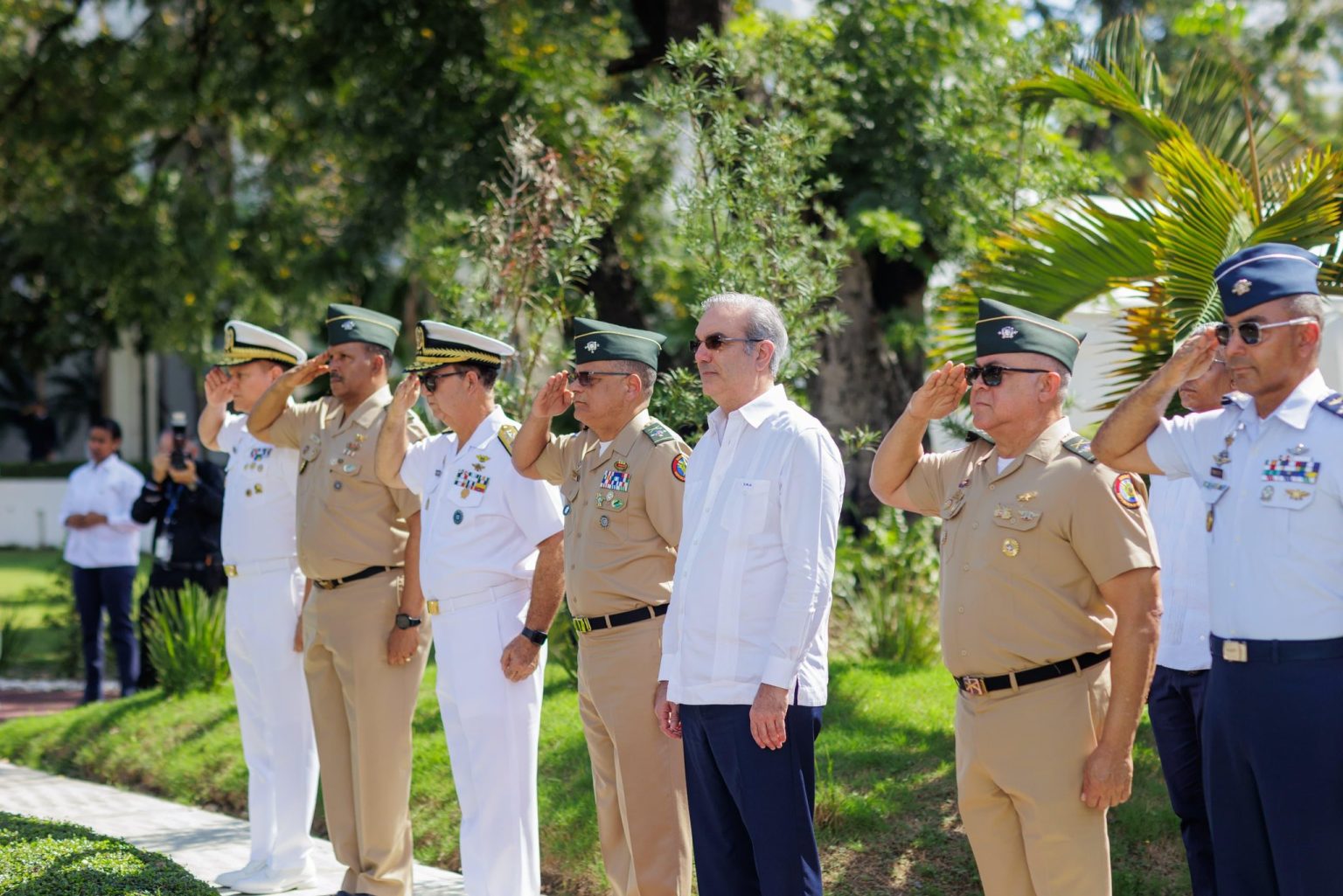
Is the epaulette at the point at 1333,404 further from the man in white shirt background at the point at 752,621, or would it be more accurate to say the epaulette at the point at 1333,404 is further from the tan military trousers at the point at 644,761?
the tan military trousers at the point at 644,761

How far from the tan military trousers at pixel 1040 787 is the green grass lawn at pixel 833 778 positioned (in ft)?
5.86

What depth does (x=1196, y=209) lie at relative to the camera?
615 cm

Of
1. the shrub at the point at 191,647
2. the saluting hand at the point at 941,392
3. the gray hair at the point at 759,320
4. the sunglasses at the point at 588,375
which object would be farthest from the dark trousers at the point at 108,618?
the saluting hand at the point at 941,392

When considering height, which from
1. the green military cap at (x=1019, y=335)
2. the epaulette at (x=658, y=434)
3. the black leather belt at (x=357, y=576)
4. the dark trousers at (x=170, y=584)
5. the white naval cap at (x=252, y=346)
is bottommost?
the dark trousers at (x=170, y=584)

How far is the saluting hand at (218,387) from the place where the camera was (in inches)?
274

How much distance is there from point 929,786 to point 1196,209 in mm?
2791

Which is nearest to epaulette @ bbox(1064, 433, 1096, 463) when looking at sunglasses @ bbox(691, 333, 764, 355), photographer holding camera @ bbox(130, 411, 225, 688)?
sunglasses @ bbox(691, 333, 764, 355)

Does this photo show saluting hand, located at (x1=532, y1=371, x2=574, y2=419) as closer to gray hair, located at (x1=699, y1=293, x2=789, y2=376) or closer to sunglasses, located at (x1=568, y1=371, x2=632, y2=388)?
sunglasses, located at (x1=568, y1=371, x2=632, y2=388)

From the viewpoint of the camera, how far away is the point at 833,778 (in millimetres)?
6555

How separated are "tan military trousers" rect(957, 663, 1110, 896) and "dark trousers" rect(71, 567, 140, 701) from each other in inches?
357

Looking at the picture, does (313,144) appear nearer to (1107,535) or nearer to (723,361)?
(723,361)

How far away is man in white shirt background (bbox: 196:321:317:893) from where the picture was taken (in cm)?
652

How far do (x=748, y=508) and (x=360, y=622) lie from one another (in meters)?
2.35

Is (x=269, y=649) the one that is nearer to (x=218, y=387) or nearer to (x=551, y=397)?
(x=218, y=387)
